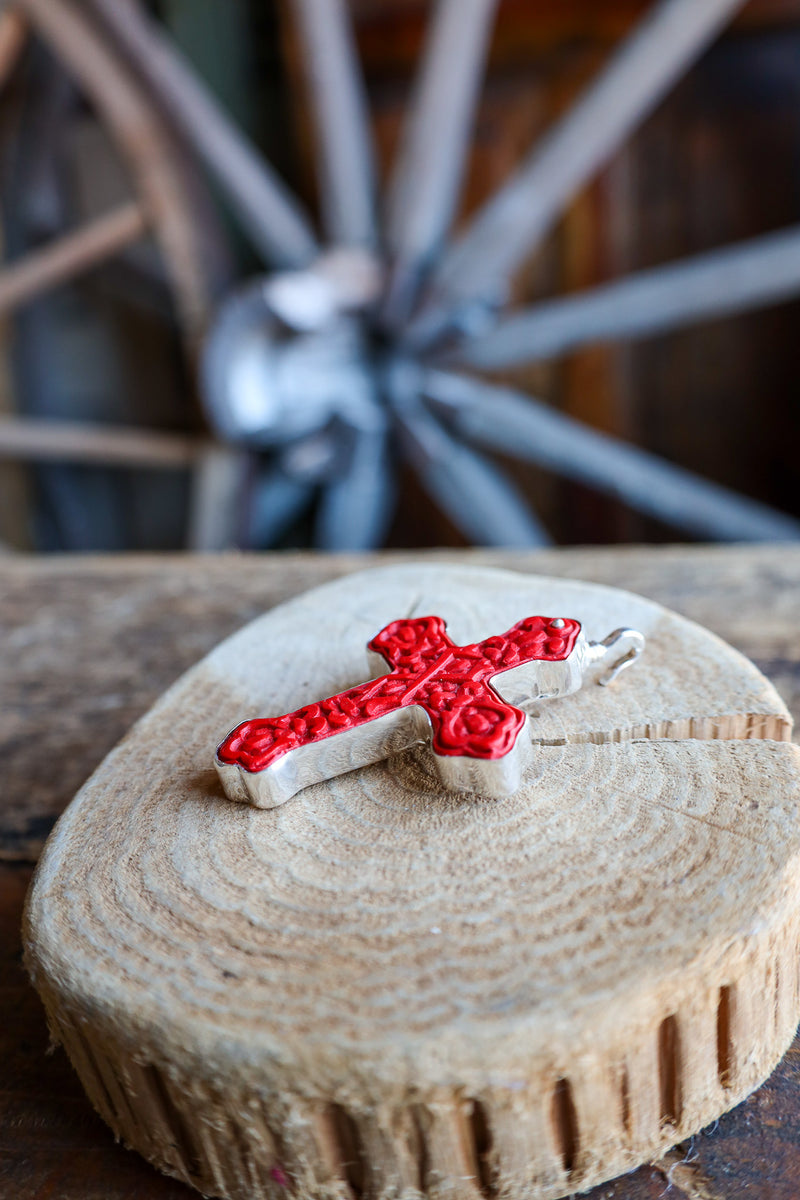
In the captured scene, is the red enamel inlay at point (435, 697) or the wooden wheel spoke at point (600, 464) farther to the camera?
the wooden wheel spoke at point (600, 464)

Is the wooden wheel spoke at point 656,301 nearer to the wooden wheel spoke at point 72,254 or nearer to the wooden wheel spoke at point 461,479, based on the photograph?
the wooden wheel spoke at point 461,479

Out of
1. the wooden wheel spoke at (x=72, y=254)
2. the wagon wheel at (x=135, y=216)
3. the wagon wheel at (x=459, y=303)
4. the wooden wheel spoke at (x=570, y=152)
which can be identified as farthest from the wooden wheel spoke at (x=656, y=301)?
the wooden wheel spoke at (x=72, y=254)

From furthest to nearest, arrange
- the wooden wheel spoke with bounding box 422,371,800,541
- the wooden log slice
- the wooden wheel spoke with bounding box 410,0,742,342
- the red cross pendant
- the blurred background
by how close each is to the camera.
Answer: the wooden wheel spoke with bounding box 422,371,800,541, the blurred background, the wooden wheel spoke with bounding box 410,0,742,342, the red cross pendant, the wooden log slice

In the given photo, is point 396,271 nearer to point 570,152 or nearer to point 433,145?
point 433,145

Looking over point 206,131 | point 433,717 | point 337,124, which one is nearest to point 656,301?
point 337,124

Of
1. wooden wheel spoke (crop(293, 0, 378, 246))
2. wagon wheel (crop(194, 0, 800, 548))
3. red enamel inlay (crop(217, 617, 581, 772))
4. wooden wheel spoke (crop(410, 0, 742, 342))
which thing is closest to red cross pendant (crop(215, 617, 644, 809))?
red enamel inlay (crop(217, 617, 581, 772))

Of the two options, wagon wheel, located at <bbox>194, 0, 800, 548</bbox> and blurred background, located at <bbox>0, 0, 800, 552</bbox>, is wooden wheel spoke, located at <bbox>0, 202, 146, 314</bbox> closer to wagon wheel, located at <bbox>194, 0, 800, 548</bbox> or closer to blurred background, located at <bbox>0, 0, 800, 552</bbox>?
blurred background, located at <bbox>0, 0, 800, 552</bbox>

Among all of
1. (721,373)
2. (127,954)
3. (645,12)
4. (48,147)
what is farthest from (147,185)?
(127,954)
